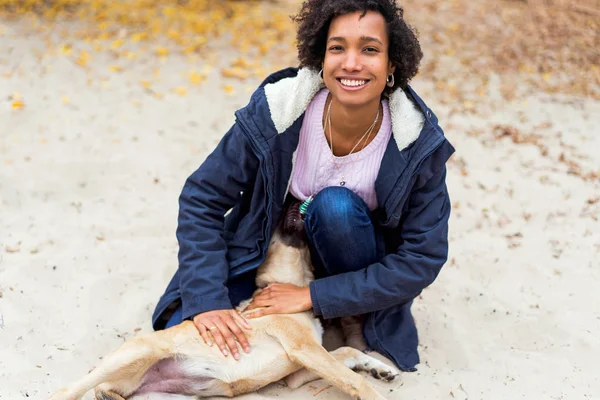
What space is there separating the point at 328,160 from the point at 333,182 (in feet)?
0.40

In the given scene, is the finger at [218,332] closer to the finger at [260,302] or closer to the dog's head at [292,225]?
the finger at [260,302]

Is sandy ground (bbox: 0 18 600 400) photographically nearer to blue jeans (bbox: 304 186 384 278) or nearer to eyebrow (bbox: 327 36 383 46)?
blue jeans (bbox: 304 186 384 278)

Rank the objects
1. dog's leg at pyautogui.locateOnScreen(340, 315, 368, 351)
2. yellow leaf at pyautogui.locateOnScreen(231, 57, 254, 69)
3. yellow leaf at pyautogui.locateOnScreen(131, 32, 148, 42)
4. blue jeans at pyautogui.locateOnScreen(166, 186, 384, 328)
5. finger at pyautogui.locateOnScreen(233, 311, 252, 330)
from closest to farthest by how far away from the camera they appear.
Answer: finger at pyautogui.locateOnScreen(233, 311, 252, 330) → blue jeans at pyautogui.locateOnScreen(166, 186, 384, 328) → dog's leg at pyautogui.locateOnScreen(340, 315, 368, 351) → yellow leaf at pyautogui.locateOnScreen(231, 57, 254, 69) → yellow leaf at pyautogui.locateOnScreen(131, 32, 148, 42)

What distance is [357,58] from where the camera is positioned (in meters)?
3.01

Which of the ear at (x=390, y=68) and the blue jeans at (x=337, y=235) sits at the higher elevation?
the ear at (x=390, y=68)

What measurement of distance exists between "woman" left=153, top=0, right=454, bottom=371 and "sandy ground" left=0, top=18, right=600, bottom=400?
467 millimetres

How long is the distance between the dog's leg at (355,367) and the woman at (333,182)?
0.36 ft

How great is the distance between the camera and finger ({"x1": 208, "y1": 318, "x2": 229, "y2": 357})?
300 centimetres

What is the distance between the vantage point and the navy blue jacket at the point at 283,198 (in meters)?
3.11

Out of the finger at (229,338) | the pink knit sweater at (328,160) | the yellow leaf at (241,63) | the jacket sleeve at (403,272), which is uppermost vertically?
the yellow leaf at (241,63)

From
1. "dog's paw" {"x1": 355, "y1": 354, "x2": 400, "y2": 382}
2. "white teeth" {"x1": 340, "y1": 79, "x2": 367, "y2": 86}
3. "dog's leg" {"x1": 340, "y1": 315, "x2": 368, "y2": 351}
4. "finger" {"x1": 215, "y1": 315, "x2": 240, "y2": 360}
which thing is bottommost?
"dog's paw" {"x1": 355, "y1": 354, "x2": 400, "y2": 382}

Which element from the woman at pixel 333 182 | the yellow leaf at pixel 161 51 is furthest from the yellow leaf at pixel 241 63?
the woman at pixel 333 182

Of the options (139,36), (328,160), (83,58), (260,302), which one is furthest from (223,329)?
(139,36)

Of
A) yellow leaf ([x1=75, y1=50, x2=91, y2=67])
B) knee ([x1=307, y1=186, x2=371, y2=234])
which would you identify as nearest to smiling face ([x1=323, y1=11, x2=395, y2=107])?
knee ([x1=307, y1=186, x2=371, y2=234])
